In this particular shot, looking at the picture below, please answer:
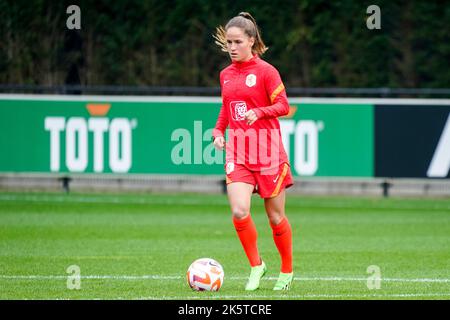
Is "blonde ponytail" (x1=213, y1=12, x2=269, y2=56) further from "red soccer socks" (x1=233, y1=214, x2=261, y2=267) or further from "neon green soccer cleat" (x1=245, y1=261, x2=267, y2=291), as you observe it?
"neon green soccer cleat" (x1=245, y1=261, x2=267, y2=291)

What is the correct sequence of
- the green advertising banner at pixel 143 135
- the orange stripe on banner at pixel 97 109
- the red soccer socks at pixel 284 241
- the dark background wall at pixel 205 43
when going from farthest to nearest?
the dark background wall at pixel 205 43 → the orange stripe on banner at pixel 97 109 → the green advertising banner at pixel 143 135 → the red soccer socks at pixel 284 241

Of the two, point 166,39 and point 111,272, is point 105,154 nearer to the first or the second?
point 166,39

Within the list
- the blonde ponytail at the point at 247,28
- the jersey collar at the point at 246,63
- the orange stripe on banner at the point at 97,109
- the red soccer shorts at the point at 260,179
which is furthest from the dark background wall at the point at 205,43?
the red soccer shorts at the point at 260,179

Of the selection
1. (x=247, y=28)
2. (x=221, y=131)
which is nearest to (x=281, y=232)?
(x=221, y=131)

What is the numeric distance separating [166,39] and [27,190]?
475 centimetres

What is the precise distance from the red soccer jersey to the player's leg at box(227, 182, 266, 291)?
0.23 metres

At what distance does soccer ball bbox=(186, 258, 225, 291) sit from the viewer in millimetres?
10766

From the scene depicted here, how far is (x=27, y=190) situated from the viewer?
2450cm

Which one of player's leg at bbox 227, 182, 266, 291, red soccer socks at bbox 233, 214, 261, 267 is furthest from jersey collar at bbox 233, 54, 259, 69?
red soccer socks at bbox 233, 214, 261, 267

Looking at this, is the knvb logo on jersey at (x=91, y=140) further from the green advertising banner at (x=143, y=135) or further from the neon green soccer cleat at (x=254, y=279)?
the neon green soccer cleat at (x=254, y=279)

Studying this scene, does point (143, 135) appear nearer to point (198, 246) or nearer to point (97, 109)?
point (97, 109)

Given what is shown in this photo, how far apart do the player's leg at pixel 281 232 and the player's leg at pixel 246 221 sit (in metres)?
0.19

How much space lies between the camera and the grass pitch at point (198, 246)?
11.1m
